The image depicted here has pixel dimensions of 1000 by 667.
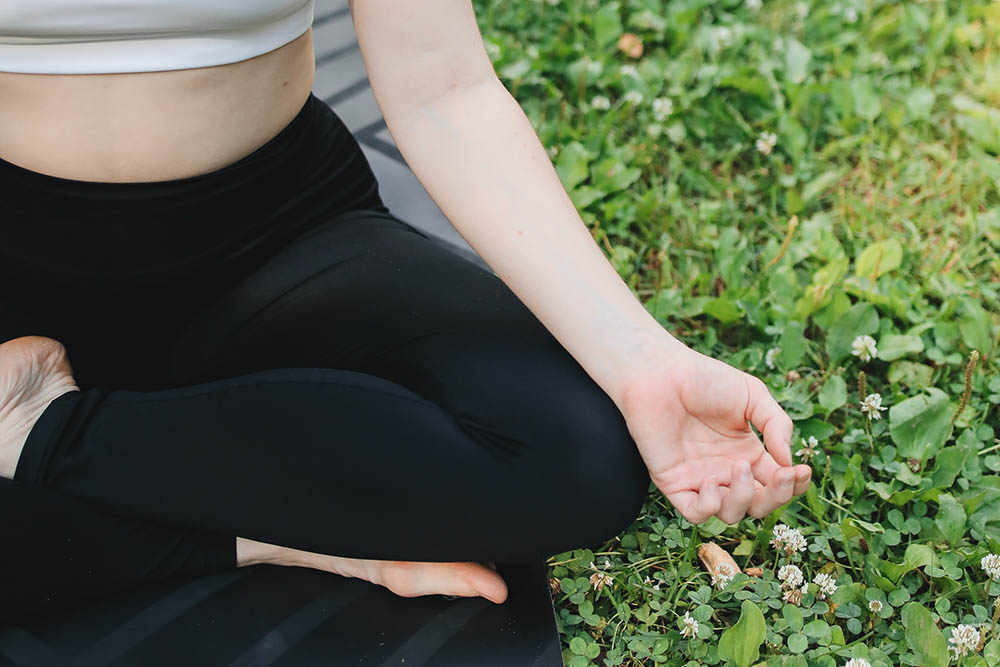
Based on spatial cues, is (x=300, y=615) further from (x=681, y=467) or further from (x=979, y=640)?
(x=979, y=640)

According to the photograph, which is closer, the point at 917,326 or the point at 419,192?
the point at 917,326

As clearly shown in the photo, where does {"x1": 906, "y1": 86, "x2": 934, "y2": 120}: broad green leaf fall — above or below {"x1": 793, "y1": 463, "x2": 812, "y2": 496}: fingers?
below

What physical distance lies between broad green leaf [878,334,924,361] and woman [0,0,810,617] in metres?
0.56

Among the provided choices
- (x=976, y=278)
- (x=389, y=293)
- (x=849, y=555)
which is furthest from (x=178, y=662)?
(x=976, y=278)

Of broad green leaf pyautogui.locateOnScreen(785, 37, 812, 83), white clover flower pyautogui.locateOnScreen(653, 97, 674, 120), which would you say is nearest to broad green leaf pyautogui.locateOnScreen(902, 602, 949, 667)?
white clover flower pyautogui.locateOnScreen(653, 97, 674, 120)

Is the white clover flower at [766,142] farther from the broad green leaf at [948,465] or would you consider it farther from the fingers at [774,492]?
the fingers at [774,492]

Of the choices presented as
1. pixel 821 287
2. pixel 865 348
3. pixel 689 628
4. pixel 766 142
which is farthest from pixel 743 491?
pixel 766 142

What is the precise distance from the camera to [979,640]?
3.43 ft

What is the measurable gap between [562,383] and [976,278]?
3.18 ft

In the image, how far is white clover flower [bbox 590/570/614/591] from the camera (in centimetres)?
115

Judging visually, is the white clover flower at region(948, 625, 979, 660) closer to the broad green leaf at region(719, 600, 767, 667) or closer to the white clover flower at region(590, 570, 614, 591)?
the broad green leaf at region(719, 600, 767, 667)

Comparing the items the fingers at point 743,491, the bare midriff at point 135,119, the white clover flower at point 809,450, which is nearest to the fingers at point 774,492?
the fingers at point 743,491

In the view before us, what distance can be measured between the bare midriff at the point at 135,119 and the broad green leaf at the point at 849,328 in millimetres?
872

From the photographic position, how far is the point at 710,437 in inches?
38.2
